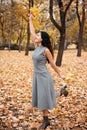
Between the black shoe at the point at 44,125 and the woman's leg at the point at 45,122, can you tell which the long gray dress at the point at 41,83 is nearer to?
the woman's leg at the point at 45,122

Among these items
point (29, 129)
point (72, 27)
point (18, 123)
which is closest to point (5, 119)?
point (18, 123)

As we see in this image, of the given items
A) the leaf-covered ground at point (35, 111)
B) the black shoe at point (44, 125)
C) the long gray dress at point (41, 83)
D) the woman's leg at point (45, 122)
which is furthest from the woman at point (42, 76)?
the leaf-covered ground at point (35, 111)

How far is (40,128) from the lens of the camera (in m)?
6.76

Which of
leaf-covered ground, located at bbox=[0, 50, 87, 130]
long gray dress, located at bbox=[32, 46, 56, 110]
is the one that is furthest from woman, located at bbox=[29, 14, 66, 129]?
leaf-covered ground, located at bbox=[0, 50, 87, 130]

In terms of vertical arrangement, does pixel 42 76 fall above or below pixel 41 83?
above

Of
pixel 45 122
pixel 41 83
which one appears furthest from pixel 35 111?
pixel 41 83

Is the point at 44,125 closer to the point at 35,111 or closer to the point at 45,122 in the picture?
the point at 45,122

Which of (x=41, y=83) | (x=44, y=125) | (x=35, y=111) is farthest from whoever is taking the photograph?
(x=35, y=111)

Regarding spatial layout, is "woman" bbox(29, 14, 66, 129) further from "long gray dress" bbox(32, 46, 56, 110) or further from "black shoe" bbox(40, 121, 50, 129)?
"black shoe" bbox(40, 121, 50, 129)

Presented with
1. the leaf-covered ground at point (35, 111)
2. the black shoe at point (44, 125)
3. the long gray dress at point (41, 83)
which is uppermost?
the long gray dress at point (41, 83)

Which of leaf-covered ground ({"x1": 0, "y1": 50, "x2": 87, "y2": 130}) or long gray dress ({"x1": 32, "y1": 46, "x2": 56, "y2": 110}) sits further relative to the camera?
leaf-covered ground ({"x1": 0, "y1": 50, "x2": 87, "y2": 130})

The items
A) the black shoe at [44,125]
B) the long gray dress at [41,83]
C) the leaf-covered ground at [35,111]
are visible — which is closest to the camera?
the long gray dress at [41,83]

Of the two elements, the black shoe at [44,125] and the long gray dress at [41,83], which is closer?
the long gray dress at [41,83]

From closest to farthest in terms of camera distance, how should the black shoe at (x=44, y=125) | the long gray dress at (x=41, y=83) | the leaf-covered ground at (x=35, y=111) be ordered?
the long gray dress at (x=41, y=83) → the black shoe at (x=44, y=125) → the leaf-covered ground at (x=35, y=111)
